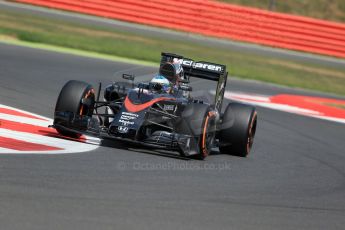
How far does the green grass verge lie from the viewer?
77.3 ft

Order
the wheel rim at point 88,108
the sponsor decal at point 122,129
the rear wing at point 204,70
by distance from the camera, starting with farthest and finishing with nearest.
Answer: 1. the rear wing at point 204,70
2. the wheel rim at point 88,108
3. the sponsor decal at point 122,129

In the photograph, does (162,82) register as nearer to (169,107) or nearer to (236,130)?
(169,107)

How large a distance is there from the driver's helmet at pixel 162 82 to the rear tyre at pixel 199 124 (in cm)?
68

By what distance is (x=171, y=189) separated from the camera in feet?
26.9

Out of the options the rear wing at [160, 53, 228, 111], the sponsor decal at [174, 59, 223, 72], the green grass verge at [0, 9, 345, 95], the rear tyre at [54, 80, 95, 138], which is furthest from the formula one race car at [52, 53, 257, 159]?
the green grass verge at [0, 9, 345, 95]

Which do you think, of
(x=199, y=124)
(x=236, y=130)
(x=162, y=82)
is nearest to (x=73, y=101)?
(x=162, y=82)

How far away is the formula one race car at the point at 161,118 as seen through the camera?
10.2 meters

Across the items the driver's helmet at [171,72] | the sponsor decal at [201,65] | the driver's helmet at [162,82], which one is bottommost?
the driver's helmet at [162,82]

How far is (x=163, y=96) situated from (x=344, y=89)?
15.5 metres

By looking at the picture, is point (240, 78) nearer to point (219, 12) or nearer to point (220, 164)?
point (219, 12)

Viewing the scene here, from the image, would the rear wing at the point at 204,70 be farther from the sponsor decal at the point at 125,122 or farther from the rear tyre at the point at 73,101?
the sponsor decal at the point at 125,122

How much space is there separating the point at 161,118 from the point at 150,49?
48.9ft

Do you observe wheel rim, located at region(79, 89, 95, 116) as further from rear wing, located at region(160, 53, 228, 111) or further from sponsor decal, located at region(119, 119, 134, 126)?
rear wing, located at region(160, 53, 228, 111)

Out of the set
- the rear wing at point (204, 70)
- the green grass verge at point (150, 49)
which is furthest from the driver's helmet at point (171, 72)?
the green grass verge at point (150, 49)
